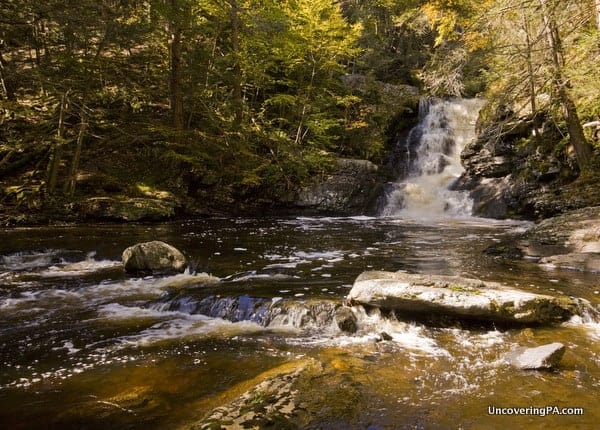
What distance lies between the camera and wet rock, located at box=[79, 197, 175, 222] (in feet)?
44.4

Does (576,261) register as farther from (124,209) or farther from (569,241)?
(124,209)

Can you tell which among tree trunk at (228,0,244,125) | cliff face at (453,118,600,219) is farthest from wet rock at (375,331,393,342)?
tree trunk at (228,0,244,125)

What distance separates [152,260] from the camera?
26.9 ft

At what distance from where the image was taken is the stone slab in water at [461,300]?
505cm

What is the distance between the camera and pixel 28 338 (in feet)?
16.3

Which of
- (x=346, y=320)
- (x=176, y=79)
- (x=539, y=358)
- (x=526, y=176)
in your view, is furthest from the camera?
(x=176, y=79)

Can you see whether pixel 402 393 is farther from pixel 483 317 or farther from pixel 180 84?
pixel 180 84

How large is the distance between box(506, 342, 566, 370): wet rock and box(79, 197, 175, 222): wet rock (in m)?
12.2

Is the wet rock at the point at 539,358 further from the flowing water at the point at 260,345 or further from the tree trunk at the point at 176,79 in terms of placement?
the tree trunk at the point at 176,79

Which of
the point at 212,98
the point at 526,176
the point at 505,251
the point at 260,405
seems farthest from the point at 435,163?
the point at 260,405

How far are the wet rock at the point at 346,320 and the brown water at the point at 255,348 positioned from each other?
0.12 metres

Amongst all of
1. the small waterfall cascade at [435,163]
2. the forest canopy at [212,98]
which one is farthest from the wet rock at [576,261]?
the small waterfall cascade at [435,163]

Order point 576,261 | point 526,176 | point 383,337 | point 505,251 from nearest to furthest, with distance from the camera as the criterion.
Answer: point 383,337 → point 576,261 → point 505,251 → point 526,176

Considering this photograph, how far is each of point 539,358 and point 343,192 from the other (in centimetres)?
1390
